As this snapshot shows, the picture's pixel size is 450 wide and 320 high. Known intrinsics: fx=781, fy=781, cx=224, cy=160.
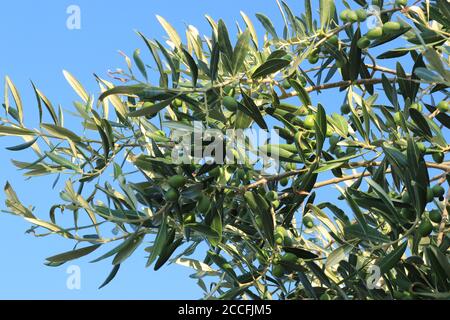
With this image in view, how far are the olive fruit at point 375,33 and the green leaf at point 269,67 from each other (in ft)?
1.69

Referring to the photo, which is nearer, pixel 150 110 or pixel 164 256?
pixel 150 110

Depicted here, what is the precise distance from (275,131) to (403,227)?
0.72 meters

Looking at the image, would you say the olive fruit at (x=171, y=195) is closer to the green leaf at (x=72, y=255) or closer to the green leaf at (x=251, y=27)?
the green leaf at (x=72, y=255)

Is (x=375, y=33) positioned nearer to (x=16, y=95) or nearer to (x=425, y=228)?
(x=425, y=228)

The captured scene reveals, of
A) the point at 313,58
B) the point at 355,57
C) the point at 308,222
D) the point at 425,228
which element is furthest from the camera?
the point at 308,222

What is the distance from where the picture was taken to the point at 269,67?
11.4ft

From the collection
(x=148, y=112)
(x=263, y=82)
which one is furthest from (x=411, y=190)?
(x=148, y=112)

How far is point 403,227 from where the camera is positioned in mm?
3379

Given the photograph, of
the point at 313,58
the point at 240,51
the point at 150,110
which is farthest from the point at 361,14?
the point at 150,110

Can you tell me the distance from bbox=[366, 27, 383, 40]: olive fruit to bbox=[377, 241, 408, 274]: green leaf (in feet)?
3.39

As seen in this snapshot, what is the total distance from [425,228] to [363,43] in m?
1.00

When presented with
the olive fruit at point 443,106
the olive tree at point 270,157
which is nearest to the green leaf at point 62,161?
the olive tree at point 270,157

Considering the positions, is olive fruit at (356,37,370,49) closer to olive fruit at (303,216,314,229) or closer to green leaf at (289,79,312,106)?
green leaf at (289,79,312,106)
